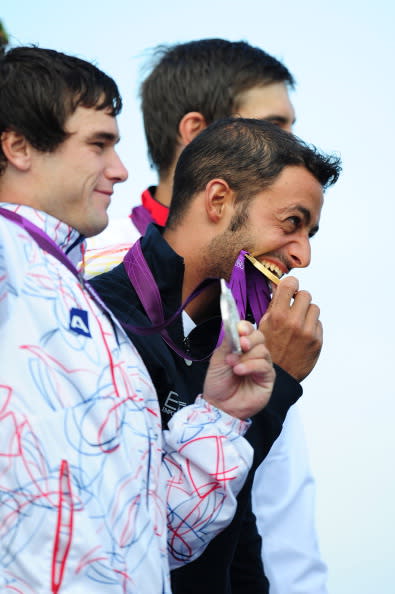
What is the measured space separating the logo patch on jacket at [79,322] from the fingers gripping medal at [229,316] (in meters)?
0.33

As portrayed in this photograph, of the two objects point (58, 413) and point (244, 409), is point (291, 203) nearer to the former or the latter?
point (244, 409)

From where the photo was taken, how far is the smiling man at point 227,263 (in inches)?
116

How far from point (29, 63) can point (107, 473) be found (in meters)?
1.17

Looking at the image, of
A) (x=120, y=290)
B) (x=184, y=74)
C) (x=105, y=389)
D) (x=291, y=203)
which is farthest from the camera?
(x=184, y=74)

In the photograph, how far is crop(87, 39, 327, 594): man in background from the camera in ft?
10.7

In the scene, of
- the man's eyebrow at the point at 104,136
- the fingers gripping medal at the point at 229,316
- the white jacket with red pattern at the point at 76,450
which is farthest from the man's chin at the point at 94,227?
the fingers gripping medal at the point at 229,316

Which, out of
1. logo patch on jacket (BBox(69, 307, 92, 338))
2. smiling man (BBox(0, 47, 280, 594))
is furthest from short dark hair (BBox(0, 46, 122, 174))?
logo patch on jacket (BBox(69, 307, 92, 338))

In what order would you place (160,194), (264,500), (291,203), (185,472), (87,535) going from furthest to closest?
(160,194) < (264,500) < (291,203) < (185,472) < (87,535)

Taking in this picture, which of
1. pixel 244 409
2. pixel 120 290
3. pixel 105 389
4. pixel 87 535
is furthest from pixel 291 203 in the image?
pixel 87 535

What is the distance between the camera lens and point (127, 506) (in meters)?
2.23

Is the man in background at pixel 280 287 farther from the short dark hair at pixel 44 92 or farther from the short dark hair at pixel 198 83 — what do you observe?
the short dark hair at pixel 44 92

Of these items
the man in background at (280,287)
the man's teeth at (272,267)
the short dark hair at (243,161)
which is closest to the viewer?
the man in background at (280,287)

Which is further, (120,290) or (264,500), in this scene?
(264,500)

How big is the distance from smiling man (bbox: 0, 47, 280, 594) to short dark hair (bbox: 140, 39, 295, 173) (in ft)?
6.99
